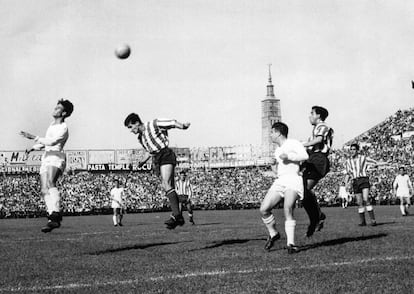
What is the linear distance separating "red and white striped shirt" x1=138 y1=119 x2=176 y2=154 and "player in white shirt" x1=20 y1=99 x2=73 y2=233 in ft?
4.81

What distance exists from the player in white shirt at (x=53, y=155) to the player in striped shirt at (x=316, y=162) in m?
4.57

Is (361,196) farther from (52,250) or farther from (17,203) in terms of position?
(17,203)

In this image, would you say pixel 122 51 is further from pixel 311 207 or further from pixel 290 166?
pixel 290 166

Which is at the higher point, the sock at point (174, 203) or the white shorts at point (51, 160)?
the white shorts at point (51, 160)

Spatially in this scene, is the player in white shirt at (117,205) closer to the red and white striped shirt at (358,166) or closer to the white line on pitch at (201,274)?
the red and white striped shirt at (358,166)

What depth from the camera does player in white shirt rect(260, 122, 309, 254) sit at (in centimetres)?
943

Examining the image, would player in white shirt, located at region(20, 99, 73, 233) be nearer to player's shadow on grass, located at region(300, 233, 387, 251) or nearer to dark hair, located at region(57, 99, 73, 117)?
dark hair, located at region(57, 99, 73, 117)

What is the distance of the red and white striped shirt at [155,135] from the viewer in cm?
1136

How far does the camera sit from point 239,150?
302 ft

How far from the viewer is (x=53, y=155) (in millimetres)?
10781

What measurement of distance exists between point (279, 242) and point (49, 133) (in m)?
4.49

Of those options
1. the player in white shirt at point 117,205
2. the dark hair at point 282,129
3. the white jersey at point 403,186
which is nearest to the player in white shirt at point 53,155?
the dark hair at point 282,129

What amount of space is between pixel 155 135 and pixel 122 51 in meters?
3.29

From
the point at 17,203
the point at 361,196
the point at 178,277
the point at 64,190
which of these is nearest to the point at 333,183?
the point at 64,190
